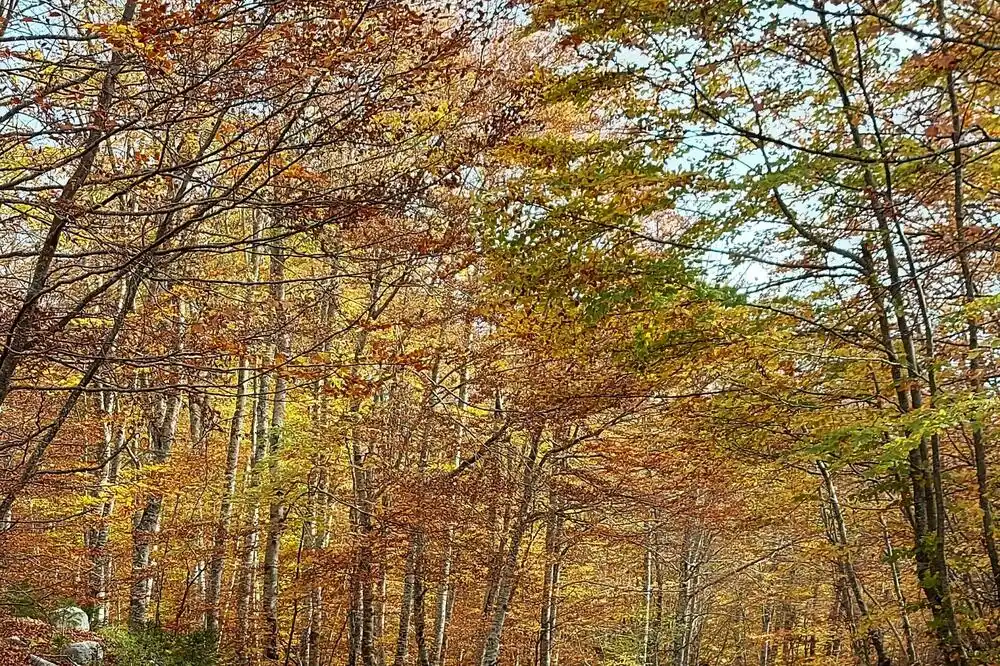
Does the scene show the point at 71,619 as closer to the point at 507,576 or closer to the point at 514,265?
the point at 507,576

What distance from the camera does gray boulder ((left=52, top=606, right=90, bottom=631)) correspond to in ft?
30.7

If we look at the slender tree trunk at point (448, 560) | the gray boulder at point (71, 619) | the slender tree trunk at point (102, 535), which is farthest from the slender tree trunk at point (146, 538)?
the slender tree trunk at point (448, 560)

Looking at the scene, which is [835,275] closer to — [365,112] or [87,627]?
[365,112]

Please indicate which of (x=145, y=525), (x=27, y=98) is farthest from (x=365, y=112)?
(x=145, y=525)

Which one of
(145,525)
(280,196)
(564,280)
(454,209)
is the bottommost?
(145,525)

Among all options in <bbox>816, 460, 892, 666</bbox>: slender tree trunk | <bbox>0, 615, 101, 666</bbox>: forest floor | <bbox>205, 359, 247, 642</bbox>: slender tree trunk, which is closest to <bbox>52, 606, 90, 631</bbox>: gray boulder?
<bbox>0, 615, 101, 666</bbox>: forest floor

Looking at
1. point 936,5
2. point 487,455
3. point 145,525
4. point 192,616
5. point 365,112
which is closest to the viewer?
point 365,112

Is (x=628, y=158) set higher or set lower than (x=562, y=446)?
higher

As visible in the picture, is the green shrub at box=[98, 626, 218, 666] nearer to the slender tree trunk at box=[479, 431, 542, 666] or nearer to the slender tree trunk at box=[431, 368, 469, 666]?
the slender tree trunk at box=[431, 368, 469, 666]

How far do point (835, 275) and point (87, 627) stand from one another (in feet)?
34.8

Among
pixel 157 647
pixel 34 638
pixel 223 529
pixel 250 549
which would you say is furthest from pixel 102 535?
pixel 34 638

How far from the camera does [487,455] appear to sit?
384 inches

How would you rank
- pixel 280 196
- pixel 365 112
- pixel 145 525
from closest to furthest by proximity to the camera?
pixel 365 112 < pixel 280 196 < pixel 145 525

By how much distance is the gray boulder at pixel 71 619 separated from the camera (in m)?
9.35
